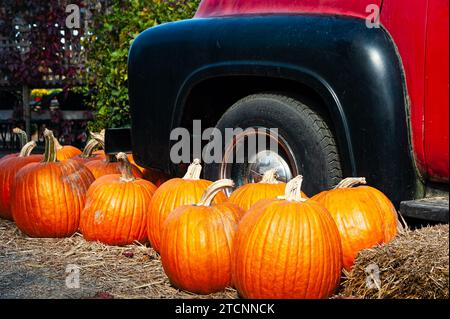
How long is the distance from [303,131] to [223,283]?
3.04 ft

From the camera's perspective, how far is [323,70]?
10.5 ft

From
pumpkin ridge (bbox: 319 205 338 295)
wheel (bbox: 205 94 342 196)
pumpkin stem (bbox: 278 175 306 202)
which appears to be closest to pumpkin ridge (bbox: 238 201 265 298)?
pumpkin stem (bbox: 278 175 306 202)

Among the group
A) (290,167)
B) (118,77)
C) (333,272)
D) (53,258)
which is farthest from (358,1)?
Result: (118,77)

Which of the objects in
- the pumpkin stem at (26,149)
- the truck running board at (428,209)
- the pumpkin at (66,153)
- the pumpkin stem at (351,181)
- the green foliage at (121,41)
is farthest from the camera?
the green foliage at (121,41)

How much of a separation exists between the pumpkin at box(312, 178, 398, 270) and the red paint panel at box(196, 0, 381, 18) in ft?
3.07

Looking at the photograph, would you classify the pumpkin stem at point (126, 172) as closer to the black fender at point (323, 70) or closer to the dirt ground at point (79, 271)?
the black fender at point (323, 70)

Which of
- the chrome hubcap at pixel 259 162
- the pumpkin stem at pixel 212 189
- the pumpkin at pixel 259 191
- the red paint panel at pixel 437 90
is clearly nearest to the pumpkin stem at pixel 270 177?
the pumpkin at pixel 259 191

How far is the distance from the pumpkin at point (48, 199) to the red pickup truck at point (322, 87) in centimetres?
58

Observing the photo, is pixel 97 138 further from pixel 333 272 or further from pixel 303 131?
pixel 333 272

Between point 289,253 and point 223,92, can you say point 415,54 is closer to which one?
point 289,253

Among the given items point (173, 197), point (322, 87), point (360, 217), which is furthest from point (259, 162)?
point (360, 217)

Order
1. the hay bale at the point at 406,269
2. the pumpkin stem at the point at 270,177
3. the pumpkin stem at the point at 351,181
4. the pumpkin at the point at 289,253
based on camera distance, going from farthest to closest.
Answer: the pumpkin stem at the point at 270,177 → the pumpkin stem at the point at 351,181 → the pumpkin at the point at 289,253 → the hay bale at the point at 406,269

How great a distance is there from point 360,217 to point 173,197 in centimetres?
108

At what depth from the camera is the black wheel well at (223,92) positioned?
3600 millimetres
